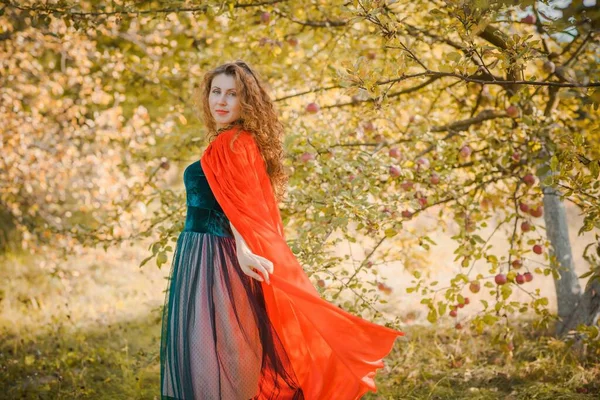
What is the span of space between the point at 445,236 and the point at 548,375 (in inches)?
129

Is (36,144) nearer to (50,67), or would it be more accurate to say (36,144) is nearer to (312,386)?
(50,67)

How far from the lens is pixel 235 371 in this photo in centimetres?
196

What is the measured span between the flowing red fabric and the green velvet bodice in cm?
11

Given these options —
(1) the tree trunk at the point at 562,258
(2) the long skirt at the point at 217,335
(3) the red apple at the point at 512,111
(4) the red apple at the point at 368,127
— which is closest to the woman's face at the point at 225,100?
(2) the long skirt at the point at 217,335

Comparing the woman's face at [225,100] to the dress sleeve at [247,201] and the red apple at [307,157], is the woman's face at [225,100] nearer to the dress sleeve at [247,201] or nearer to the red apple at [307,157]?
the dress sleeve at [247,201]

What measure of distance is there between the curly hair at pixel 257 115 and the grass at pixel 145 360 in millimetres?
1163

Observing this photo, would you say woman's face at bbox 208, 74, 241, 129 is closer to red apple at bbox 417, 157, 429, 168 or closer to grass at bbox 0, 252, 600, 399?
red apple at bbox 417, 157, 429, 168

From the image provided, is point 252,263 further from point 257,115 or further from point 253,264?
point 257,115


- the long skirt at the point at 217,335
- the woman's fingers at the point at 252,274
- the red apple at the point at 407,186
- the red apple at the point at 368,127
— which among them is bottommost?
the long skirt at the point at 217,335

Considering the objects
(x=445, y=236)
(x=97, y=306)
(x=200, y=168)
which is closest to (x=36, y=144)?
(x=97, y=306)

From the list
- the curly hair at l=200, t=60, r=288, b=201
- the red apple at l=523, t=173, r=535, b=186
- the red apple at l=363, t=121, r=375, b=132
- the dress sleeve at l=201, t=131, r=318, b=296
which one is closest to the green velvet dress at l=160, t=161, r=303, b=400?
the dress sleeve at l=201, t=131, r=318, b=296

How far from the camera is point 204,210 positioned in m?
2.08

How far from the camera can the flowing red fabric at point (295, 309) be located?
6.29 feet

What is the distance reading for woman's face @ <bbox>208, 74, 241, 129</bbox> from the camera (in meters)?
2.09
